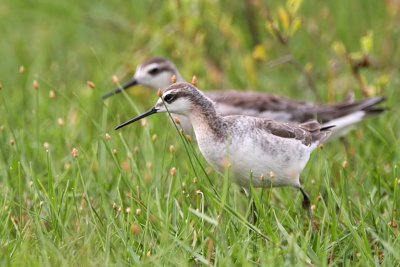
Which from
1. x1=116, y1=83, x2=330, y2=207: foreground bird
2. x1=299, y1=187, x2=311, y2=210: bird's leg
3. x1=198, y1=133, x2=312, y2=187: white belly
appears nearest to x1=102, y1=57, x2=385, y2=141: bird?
x1=116, y1=83, x2=330, y2=207: foreground bird

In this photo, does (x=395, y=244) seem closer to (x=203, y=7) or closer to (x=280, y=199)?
(x=280, y=199)

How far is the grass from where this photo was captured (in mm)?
4809

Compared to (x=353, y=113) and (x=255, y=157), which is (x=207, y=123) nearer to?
(x=255, y=157)

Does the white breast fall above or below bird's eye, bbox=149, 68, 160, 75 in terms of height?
below

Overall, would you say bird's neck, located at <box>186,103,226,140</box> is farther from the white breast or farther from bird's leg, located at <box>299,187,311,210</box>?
bird's leg, located at <box>299,187,311,210</box>

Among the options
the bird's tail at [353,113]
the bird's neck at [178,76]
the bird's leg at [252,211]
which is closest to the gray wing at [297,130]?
the bird's leg at [252,211]

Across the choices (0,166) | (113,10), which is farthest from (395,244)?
(113,10)

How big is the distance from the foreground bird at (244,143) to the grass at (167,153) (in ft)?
0.41

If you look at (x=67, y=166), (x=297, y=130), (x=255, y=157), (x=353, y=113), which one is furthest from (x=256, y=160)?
(x=353, y=113)

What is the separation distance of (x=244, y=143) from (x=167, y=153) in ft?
4.91

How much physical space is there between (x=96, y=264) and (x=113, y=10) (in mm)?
6342

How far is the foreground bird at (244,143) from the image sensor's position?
532 cm

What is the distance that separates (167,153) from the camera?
6746 mm

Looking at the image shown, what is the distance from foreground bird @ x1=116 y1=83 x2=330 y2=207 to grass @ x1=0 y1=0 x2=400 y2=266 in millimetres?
125
